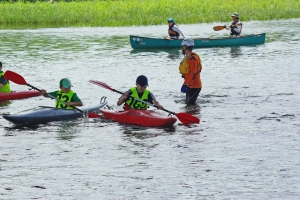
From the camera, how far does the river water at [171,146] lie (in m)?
10.1

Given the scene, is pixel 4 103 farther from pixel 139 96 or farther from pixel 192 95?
pixel 139 96

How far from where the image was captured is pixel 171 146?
41.2ft

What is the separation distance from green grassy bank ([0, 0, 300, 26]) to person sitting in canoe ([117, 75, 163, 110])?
28066mm

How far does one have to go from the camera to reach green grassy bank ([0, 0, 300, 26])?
4312cm

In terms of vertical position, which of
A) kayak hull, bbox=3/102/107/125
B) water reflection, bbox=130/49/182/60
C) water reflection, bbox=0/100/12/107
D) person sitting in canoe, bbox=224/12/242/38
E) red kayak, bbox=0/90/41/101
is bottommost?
water reflection, bbox=0/100/12/107

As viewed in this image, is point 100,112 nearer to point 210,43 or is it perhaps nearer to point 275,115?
point 275,115

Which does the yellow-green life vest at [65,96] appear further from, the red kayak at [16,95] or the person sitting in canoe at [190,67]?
the red kayak at [16,95]

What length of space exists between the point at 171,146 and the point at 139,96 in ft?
6.06

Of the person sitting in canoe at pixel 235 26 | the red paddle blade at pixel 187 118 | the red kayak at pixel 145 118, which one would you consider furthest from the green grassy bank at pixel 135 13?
the red paddle blade at pixel 187 118

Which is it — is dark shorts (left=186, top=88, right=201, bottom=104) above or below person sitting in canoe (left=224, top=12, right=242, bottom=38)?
below

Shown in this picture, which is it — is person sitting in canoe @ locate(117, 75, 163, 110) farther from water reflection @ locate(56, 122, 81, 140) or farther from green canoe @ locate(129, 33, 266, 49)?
green canoe @ locate(129, 33, 266, 49)

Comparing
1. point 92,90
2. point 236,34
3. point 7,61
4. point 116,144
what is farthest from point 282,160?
point 236,34

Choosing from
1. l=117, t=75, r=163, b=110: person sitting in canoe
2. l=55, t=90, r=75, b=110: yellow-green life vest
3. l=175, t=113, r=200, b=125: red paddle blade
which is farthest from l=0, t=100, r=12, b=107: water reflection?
l=175, t=113, r=200, b=125: red paddle blade

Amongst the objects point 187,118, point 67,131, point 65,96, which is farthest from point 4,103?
point 187,118
